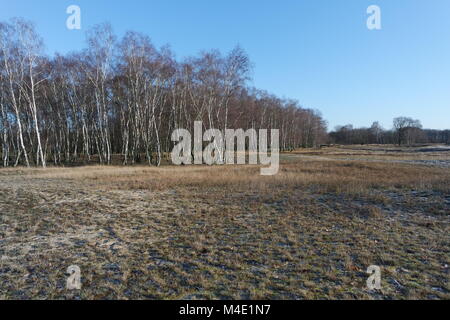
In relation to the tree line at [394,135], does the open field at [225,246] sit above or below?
below

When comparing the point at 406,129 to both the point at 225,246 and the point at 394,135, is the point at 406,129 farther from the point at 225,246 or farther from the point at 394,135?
the point at 225,246

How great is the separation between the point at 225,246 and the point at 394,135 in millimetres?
121340

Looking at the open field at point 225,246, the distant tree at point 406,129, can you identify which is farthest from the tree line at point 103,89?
the distant tree at point 406,129

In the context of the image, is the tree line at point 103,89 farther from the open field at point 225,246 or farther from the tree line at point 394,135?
the tree line at point 394,135

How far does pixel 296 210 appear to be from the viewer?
7945 millimetres

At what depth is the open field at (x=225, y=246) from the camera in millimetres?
3375

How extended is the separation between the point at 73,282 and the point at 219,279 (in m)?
2.32

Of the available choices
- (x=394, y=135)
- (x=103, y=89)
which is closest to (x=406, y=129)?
(x=394, y=135)

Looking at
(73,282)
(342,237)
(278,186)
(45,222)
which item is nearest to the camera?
(73,282)

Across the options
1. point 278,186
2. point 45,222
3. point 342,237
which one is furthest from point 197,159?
point 342,237

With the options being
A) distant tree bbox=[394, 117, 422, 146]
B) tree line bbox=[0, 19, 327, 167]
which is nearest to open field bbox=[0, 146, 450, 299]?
tree line bbox=[0, 19, 327, 167]

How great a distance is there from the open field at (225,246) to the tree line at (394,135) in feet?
339
